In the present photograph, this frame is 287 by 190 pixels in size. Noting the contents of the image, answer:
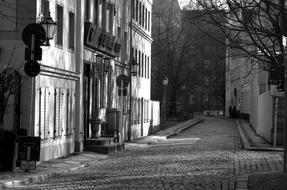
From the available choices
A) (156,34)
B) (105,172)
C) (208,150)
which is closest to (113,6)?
(208,150)

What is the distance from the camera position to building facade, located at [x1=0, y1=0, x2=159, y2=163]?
18.8 meters

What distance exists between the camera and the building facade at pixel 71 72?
1884cm

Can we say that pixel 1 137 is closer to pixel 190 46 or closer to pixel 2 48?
pixel 2 48

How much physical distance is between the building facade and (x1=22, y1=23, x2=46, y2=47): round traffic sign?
178 centimetres

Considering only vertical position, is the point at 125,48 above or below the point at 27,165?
above

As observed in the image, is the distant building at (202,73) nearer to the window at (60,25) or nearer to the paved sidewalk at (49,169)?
the window at (60,25)

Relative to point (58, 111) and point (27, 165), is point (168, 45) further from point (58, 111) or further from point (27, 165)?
point (27, 165)

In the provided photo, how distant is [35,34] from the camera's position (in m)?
16.2

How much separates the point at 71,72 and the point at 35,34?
696 centimetres

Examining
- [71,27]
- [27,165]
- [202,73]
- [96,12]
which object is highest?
[202,73]

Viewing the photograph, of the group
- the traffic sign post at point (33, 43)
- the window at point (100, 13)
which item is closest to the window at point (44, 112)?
the traffic sign post at point (33, 43)

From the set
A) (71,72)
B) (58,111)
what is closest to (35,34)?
(58,111)

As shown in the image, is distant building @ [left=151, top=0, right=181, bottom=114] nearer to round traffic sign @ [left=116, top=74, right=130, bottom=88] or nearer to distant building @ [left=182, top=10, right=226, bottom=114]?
distant building @ [left=182, top=10, right=226, bottom=114]

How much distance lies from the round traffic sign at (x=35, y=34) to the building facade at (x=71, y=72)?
178 centimetres
